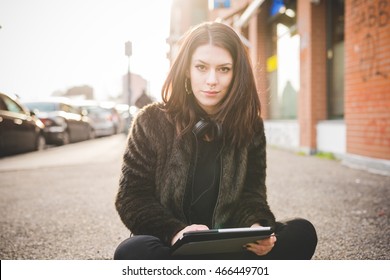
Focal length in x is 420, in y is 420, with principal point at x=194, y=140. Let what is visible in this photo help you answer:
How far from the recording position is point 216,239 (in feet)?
4.69

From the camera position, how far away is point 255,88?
1884mm

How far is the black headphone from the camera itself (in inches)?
67.9

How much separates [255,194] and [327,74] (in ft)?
20.8

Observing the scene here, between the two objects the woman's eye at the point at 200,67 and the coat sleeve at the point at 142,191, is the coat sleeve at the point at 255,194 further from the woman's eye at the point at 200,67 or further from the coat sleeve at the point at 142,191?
the woman's eye at the point at 200,67

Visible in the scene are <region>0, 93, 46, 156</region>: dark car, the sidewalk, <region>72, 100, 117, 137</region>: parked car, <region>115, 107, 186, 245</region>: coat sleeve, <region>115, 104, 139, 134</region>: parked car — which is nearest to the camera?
<region>115, 107, 186, 245</region>: coat sleeve

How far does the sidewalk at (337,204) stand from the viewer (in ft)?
8.67

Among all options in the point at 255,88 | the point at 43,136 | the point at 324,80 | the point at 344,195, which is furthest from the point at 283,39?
the point at 255,88

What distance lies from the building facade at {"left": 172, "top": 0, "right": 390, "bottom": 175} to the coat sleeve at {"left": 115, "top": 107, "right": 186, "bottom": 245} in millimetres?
642

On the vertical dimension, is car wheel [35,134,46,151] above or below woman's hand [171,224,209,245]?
below

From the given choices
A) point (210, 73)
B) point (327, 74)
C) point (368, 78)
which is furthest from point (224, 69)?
point (327, 74)

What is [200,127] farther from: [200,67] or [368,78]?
[368,78]

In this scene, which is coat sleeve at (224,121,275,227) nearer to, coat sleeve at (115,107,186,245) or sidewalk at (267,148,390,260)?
coat sleeve at (115,107,186,245)

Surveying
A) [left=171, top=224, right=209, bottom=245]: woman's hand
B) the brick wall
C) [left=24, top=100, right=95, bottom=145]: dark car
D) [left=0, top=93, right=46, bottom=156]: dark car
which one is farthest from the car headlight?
[left=171, top=224, right=209, bottom=245]: woman's hand
